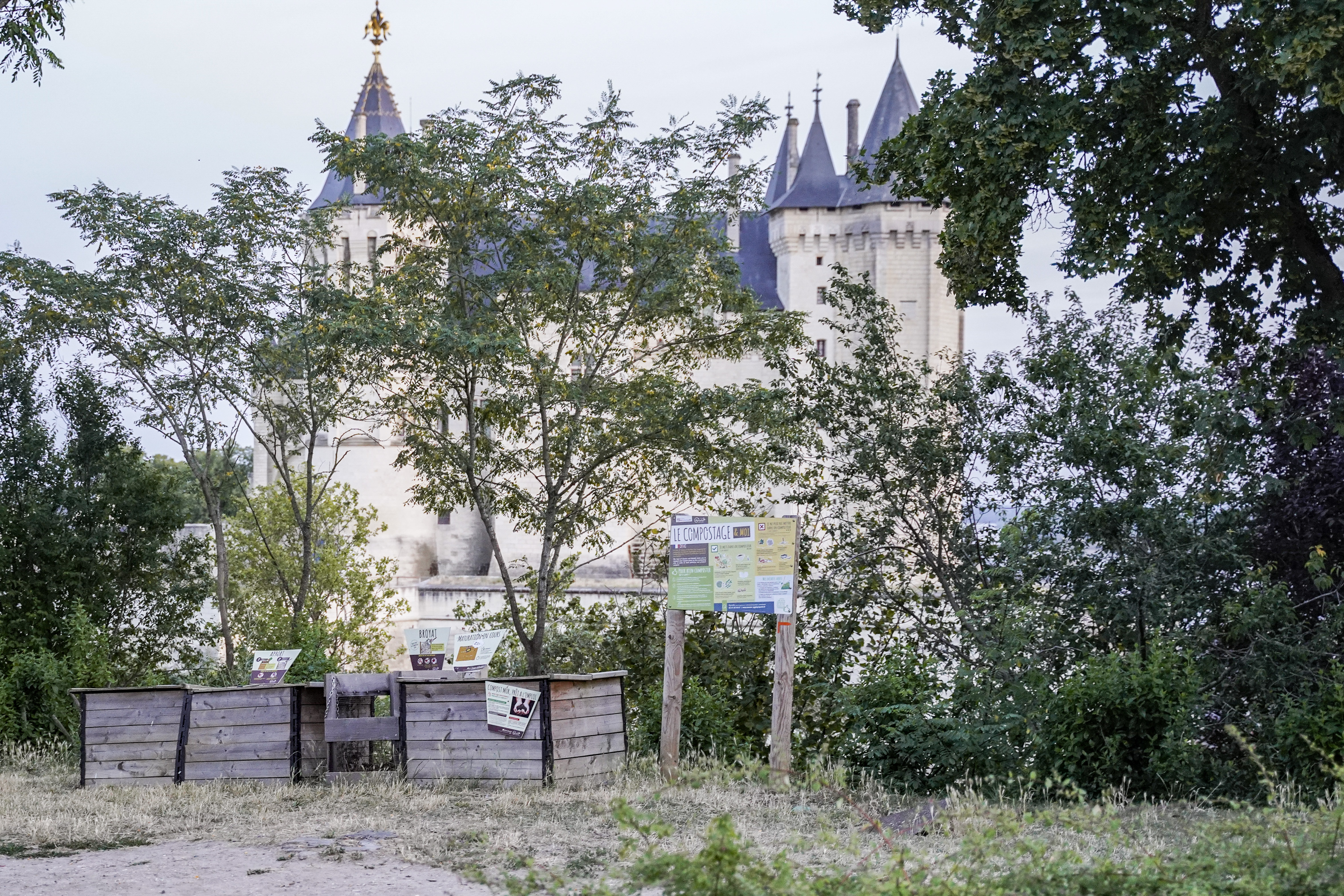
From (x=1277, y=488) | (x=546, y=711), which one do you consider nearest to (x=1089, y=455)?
(x=1277, y=488)

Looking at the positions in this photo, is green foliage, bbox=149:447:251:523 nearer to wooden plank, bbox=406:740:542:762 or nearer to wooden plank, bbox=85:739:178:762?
wooden plank, bbox=85:739:178:762

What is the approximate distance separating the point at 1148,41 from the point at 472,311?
705cm

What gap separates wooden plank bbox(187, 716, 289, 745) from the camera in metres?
9.81

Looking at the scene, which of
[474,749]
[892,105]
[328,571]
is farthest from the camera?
[892,105]

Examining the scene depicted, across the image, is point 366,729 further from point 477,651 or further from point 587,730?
point 587,730

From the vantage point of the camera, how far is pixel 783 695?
960 cm

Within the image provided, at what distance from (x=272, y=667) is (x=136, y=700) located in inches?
41.5

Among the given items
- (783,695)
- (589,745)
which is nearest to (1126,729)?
(783,695)

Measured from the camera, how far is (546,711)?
935 cm

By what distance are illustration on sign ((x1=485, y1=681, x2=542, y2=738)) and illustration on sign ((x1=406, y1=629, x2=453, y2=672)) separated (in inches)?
39.3

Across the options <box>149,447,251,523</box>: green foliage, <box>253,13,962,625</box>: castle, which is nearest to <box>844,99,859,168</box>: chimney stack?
<box>253,13,962,625</box>: castle

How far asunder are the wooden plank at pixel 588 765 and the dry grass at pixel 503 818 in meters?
0.16

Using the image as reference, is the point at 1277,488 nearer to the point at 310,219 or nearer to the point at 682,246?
the point at 682,246

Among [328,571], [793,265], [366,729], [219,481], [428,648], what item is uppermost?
[793,265]
